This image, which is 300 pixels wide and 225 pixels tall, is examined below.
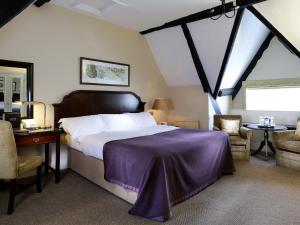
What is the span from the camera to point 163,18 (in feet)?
13.2

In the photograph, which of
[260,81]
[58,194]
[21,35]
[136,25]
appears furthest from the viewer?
[260,81]

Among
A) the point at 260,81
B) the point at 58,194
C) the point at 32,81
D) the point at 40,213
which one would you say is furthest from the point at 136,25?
the point at 40,213

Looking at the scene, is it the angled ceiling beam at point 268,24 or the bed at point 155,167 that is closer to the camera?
the bed at point 155,167

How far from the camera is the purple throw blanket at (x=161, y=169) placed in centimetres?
216

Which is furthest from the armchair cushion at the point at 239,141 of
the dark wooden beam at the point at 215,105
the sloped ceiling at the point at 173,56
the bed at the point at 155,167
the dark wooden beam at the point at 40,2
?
the dark wooden beam at the point at 40,2

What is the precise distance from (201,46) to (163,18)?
0.90 metres

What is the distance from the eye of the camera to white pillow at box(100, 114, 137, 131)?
3735 millimetres

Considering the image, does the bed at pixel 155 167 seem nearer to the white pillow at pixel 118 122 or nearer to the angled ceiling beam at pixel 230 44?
the white pillow at pixel 118 122

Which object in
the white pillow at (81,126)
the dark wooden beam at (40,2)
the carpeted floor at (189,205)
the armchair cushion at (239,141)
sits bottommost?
the carpeted floor at (189,205)

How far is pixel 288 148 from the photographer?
3748 mm

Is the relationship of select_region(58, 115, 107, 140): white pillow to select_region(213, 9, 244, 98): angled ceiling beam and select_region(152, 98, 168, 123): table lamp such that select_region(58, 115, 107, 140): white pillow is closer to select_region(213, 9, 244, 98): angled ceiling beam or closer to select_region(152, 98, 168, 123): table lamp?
select_region(152, 98, 168, 123): table lamp

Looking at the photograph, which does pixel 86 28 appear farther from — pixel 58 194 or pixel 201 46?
pixel 58 194

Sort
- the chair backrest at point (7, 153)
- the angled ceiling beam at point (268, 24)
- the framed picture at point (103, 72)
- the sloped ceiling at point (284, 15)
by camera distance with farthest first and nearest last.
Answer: the framed picture at point (103, 72)
the angled ceiling beam at point (268, 24)
the sloped ceiling at point (284, 15)
the chair backrest at point (7, 153)

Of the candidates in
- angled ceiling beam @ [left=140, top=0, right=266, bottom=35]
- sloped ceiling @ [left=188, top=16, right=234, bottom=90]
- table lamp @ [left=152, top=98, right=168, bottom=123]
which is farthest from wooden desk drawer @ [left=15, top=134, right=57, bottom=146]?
sloped ceiling @ [left=188, top=16, right=234, bottom=90]
